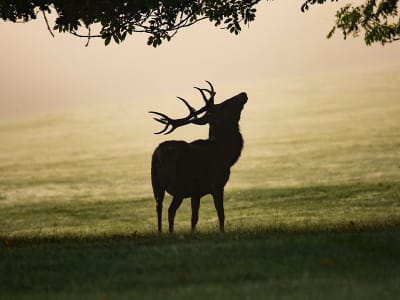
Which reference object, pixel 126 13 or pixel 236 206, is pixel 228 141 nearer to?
pixel 126 13

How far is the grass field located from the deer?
0.84m

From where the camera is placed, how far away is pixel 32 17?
16.8 metres

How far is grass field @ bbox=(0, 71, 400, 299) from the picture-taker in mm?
10750

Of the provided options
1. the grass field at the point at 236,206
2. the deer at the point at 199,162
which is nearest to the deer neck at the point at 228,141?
the deer at the point at 199,162

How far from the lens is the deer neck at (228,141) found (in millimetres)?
16734

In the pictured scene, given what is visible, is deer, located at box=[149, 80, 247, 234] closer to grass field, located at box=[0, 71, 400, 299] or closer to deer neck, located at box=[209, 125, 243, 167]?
deer neck, located at box=[209, 125, 243, 167]

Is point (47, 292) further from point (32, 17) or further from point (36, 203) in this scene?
point (36, 203)

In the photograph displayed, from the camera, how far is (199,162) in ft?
53.5

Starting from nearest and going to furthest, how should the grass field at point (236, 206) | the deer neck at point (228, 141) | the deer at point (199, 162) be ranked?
the grass field at point (236, 206) → the deer at point (199, 162) → the deer neck at point (228, 141)

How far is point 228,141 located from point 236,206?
14611 millimetres

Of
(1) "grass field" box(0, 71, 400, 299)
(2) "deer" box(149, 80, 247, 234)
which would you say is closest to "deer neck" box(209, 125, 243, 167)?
(2) "deer" box(149, 80, 247, 234)

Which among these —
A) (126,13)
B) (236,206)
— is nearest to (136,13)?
(126,13)

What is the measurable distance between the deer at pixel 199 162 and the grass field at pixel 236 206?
841mm

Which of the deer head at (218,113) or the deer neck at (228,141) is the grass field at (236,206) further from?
the deer head at (218,113)
